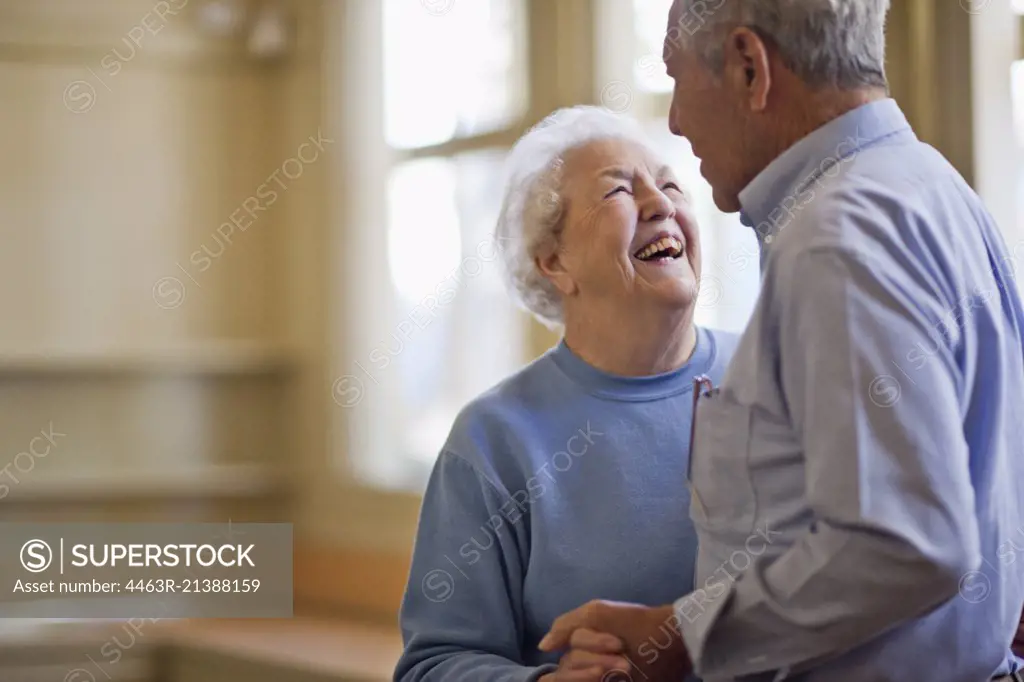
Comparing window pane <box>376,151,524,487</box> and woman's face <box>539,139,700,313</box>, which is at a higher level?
woman's face <box>539,139,700,313</box>

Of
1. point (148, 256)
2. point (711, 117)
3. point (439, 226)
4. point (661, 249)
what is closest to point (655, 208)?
point (661, 249)

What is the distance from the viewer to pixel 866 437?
829mm

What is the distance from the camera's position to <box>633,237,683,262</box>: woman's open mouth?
5.13ft

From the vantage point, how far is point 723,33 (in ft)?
3.37

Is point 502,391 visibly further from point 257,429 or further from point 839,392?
point 257,429

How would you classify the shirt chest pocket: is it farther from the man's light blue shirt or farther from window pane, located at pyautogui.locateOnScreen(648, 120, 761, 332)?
window pane, located at pyautogui.locateOnScreen(648, 120, 761, 332)

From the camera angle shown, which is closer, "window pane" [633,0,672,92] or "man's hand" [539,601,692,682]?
"man's hand" [539,601,692,682]

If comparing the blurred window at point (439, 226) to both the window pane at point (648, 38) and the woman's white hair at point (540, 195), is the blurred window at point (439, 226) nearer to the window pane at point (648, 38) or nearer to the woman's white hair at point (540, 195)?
the window pane at point (648, 38)

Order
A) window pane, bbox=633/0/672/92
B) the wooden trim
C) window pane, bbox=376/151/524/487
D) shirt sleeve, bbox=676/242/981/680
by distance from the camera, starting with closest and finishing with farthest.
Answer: shirt sleeve, bbox=676/242/981/680
window pane, bbox=633/0/672/92
window pane, bbox=376/151/524/487
the wooden trim

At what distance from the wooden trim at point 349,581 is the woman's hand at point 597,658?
2163 mm

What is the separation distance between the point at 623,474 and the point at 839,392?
66cm

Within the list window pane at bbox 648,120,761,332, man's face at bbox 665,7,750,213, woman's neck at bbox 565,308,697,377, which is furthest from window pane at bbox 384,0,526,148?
man's face at bbox 665,7,750,213

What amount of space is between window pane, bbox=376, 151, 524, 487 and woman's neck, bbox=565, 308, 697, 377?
4.80 ft

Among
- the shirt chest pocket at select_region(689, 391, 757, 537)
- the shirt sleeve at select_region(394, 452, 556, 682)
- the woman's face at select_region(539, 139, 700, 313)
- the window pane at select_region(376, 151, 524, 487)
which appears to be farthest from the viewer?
the window pane at select_region(376, 151, 524, 487)
